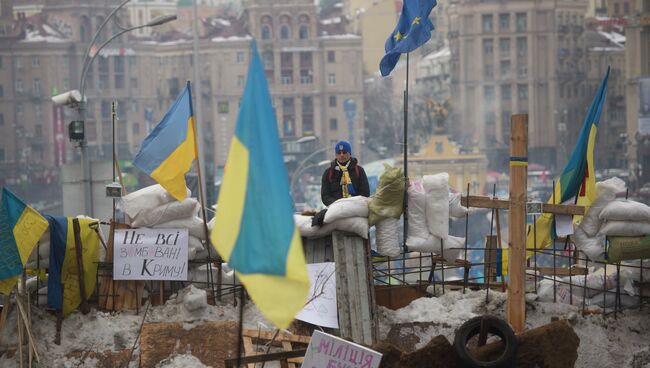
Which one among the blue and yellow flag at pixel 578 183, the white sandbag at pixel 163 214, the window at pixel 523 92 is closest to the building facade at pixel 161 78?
the window at pixel 523 92

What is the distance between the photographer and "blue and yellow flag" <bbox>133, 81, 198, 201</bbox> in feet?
37.1

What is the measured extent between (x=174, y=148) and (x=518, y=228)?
313 centimetres

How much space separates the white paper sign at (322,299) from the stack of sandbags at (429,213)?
0.88m

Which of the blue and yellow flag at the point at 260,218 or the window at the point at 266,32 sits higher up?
the window at the point at 266,32

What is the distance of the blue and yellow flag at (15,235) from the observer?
10250 millimetres

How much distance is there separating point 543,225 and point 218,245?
16.3 ft

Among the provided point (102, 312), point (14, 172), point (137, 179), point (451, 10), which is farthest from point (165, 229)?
point (451, 10)

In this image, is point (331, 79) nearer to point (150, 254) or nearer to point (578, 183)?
point (578, 183)

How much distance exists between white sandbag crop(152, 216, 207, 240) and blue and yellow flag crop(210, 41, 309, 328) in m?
4.02

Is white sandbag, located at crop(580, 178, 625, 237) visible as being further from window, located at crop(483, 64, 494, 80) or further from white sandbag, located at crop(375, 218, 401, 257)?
window, located at crop(483, 64, 494, 80)

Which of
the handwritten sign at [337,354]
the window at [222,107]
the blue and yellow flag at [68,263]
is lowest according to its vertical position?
the handwritten sign at [337,354]

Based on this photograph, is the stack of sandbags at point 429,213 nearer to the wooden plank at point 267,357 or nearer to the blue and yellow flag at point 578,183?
the blue and yellow flag at point 578,183

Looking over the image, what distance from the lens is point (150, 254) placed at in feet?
36.1

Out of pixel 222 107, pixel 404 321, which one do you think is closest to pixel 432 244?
pixel 404 321
